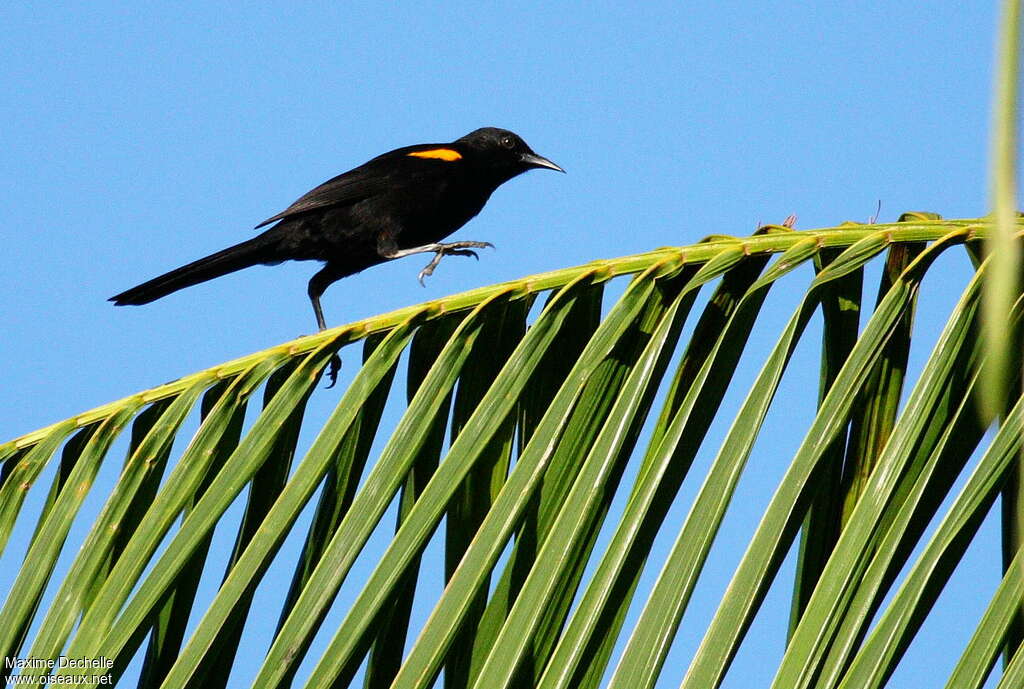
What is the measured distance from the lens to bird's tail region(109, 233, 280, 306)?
4480 mm

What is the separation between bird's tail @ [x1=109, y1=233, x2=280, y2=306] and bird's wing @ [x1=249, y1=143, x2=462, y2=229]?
0.46 ft

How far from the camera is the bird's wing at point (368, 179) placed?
556cm

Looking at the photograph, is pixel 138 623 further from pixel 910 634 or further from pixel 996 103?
pixel 996 103

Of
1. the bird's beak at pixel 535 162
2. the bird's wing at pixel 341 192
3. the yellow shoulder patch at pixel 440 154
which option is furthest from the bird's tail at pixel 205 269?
the bird's beak at pixel 535 162

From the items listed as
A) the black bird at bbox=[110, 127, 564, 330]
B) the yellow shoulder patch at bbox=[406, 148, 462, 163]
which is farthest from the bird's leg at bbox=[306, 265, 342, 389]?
the yellow shoulder patch at bbox=[406, 148, 462, 163]

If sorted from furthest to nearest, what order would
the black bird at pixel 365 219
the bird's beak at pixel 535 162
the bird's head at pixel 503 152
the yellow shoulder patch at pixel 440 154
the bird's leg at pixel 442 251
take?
the bird's beak at pixel 535 162, the bird's head at pixel 503 152, the yellow shoulder patch at pixel 440 154, the black bird at pixel 365 219, the bird's leg at pixel 442 251

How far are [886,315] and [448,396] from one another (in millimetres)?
779

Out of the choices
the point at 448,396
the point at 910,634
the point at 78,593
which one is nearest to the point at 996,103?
the point at 910,634

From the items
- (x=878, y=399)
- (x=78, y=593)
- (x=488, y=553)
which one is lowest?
(x=78, y=593)

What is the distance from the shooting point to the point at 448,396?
2.02 meters

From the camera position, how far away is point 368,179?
571cm

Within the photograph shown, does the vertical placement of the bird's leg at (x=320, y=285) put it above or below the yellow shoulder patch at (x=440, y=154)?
below

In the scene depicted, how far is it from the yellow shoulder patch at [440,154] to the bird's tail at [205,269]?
43.4 inches

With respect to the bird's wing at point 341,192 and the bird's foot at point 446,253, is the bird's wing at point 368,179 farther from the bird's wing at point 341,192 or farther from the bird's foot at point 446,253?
the bird's foot at point 446,253
